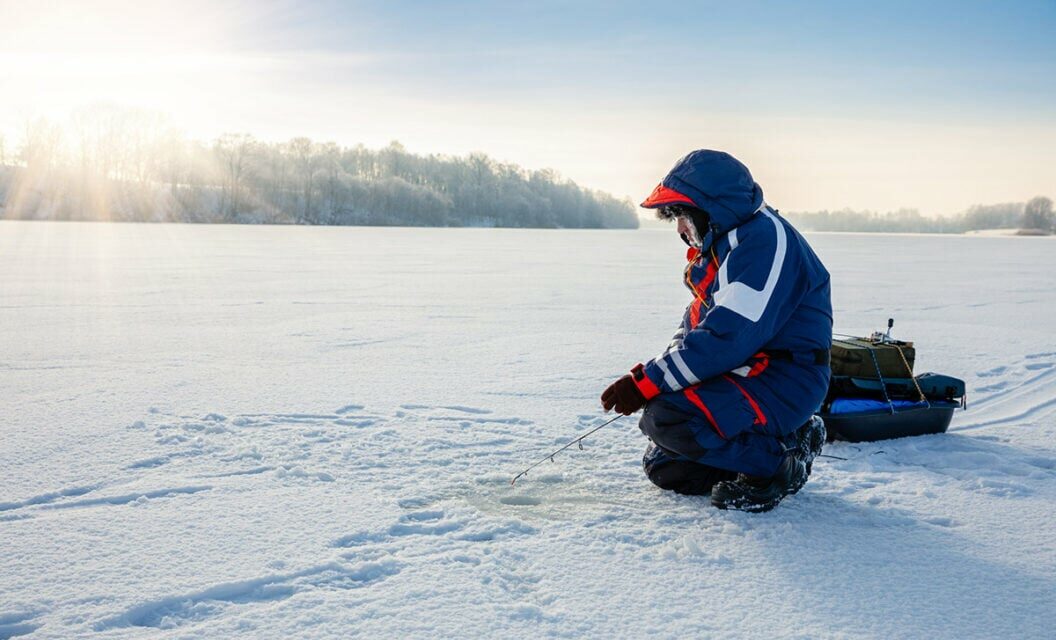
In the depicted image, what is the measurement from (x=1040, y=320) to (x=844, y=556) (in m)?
7.70

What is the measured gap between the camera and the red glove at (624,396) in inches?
99.6

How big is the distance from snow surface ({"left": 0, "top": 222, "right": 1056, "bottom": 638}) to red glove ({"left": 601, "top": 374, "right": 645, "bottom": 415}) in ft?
1.30

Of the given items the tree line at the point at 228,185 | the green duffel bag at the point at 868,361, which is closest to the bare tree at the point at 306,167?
the tree line at the point at 228,185

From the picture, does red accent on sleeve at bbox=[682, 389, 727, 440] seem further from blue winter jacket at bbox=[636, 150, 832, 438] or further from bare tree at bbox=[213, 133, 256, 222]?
bare tree at bbox=[213, 133, 256, 222]

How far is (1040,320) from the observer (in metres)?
8.29

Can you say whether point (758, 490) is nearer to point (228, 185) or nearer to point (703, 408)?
point (703, 408)

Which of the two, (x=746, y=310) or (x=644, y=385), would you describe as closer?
(x=746, y=310)

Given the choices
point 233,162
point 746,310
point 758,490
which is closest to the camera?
point 746,310

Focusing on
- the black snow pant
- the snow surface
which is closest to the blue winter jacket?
the black snow pant

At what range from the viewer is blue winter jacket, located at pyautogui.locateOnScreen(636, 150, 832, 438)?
7.84ft

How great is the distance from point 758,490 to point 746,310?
70cm

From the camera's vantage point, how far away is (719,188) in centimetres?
246

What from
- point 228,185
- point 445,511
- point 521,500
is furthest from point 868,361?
point 228,185

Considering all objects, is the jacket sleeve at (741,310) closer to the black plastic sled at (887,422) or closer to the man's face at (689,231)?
the man's face at (689,231)
